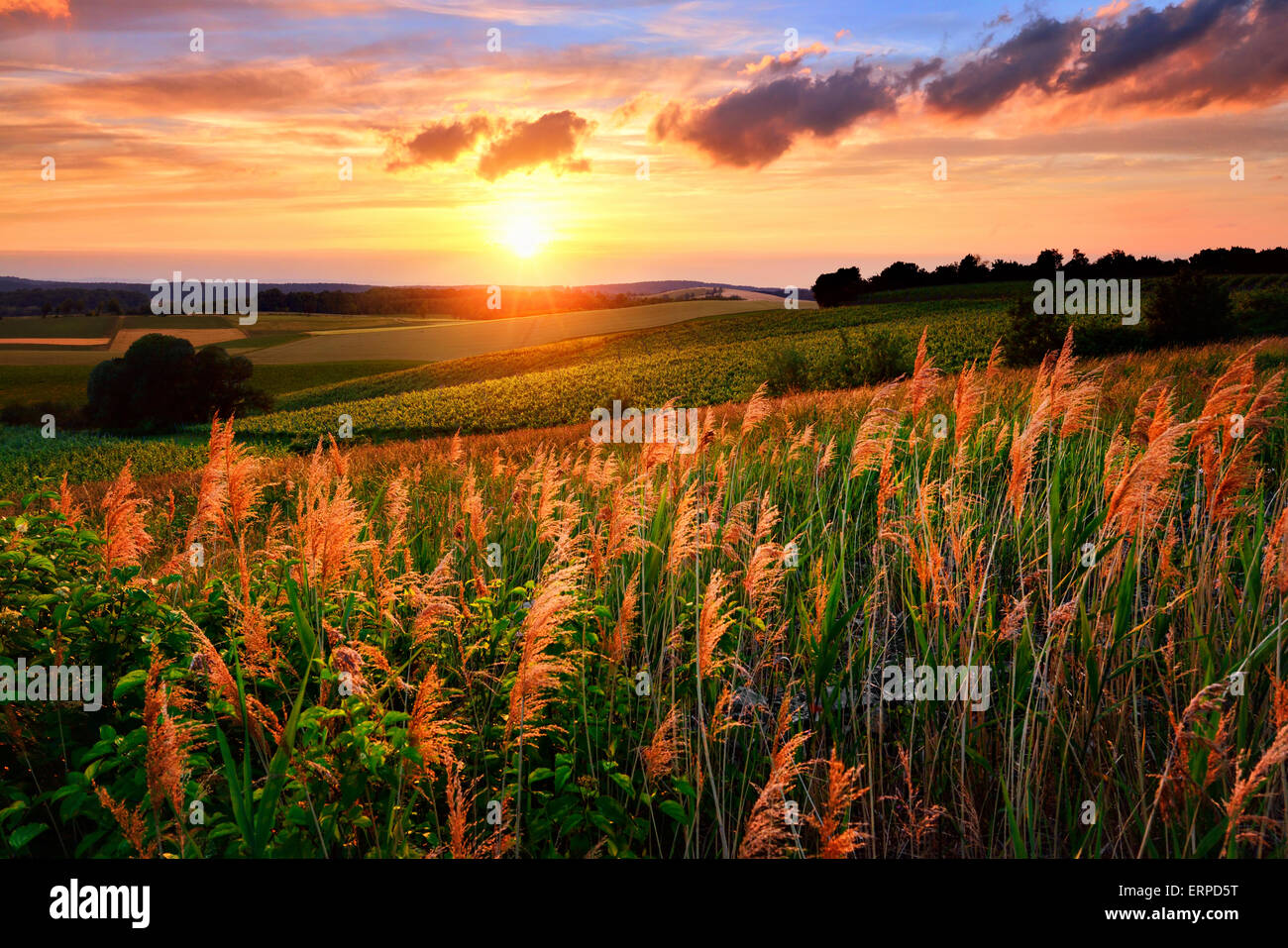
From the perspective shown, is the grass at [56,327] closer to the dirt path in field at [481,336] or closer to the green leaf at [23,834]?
the dirt path in field at [481,336]

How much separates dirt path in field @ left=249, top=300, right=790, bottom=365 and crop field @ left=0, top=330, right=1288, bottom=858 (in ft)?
277

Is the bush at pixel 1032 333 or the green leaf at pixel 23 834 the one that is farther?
the bush at pixel 1032 333

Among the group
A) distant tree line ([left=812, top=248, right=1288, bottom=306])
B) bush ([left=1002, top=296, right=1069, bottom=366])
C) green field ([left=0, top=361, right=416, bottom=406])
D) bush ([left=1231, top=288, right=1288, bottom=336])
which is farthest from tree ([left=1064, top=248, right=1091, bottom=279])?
green field ([left=0, top=361, right=416, bottom=406])

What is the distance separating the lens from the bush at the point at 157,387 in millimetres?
61562

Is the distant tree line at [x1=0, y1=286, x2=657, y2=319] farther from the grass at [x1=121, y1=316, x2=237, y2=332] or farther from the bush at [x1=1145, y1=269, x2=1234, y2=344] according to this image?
the bush at [x1=1145, y1=269, x2=1234, y2=344]

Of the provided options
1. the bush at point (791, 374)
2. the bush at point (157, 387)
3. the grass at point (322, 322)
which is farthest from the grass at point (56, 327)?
the bush at point (791, 374)

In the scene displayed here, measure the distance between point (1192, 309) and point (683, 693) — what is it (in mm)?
44990

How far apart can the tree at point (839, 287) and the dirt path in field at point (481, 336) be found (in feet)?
44.4

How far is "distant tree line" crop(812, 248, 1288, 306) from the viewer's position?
80.1 m
